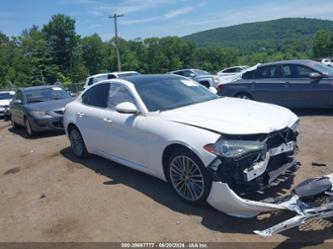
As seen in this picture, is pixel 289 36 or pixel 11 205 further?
pixel 289 36

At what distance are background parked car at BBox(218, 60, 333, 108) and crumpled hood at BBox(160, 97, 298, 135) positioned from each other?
16.8 feet

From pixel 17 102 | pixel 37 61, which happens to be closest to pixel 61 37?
pixel 37 61

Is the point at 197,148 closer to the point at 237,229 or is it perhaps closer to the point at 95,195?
the point at 237,229

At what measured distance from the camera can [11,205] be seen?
5.44m

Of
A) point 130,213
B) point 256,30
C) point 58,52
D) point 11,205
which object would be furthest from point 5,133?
point 256,30

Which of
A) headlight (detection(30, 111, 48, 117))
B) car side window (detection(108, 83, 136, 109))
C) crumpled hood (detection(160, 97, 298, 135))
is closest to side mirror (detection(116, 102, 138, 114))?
car side window (detection(108, 83, 136, 109))

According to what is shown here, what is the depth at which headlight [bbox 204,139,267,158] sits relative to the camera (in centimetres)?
405

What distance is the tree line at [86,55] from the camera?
206 ft

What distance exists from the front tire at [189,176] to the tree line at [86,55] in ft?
177

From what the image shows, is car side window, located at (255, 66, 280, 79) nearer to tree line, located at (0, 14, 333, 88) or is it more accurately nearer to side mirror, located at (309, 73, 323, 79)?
side mirror, located at (309, 73, 323, 79)

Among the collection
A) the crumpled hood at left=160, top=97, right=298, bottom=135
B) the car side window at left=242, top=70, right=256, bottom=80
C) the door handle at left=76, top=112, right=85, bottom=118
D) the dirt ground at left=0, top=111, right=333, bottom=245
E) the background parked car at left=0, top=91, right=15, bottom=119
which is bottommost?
the background parked car at left=0, top=91, right=15, bottom=119

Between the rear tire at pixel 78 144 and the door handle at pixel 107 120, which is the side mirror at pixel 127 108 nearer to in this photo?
the door handle at pixel 107 120

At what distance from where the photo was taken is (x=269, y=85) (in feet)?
34.7

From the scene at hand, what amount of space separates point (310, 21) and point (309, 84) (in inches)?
5443
